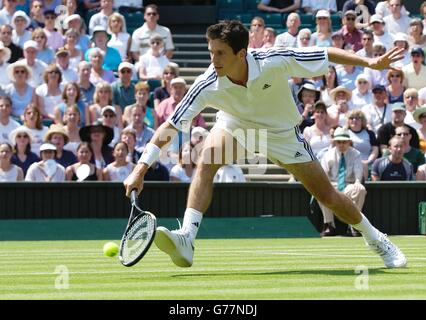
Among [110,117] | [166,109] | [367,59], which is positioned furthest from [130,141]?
[367,59]

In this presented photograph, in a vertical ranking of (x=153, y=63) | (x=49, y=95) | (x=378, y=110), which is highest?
(x=153, y=63)

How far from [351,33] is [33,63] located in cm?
549

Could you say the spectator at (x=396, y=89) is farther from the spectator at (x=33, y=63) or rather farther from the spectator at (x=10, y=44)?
the spectator at (x=10, y=44)

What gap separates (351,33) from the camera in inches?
797

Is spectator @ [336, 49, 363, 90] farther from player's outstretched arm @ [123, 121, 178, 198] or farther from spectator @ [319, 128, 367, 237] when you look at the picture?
player's outstretched arm @ [123, 121, 178, 198]

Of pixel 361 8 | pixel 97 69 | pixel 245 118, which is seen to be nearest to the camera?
pixel 245 118

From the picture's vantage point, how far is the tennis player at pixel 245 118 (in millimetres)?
8797

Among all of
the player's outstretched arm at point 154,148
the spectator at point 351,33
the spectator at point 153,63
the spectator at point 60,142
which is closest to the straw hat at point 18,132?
the spectator at point 60,142

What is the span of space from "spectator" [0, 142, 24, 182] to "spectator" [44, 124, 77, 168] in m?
0.61

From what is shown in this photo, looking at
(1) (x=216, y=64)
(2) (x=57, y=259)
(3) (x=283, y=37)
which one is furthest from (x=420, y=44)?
(1) (x=216, y=64)

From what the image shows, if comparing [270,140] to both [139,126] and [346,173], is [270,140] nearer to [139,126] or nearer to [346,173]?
[346,173]

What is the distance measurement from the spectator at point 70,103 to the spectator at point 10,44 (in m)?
1.96

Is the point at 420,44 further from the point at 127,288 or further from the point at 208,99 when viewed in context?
the point at 127,288
